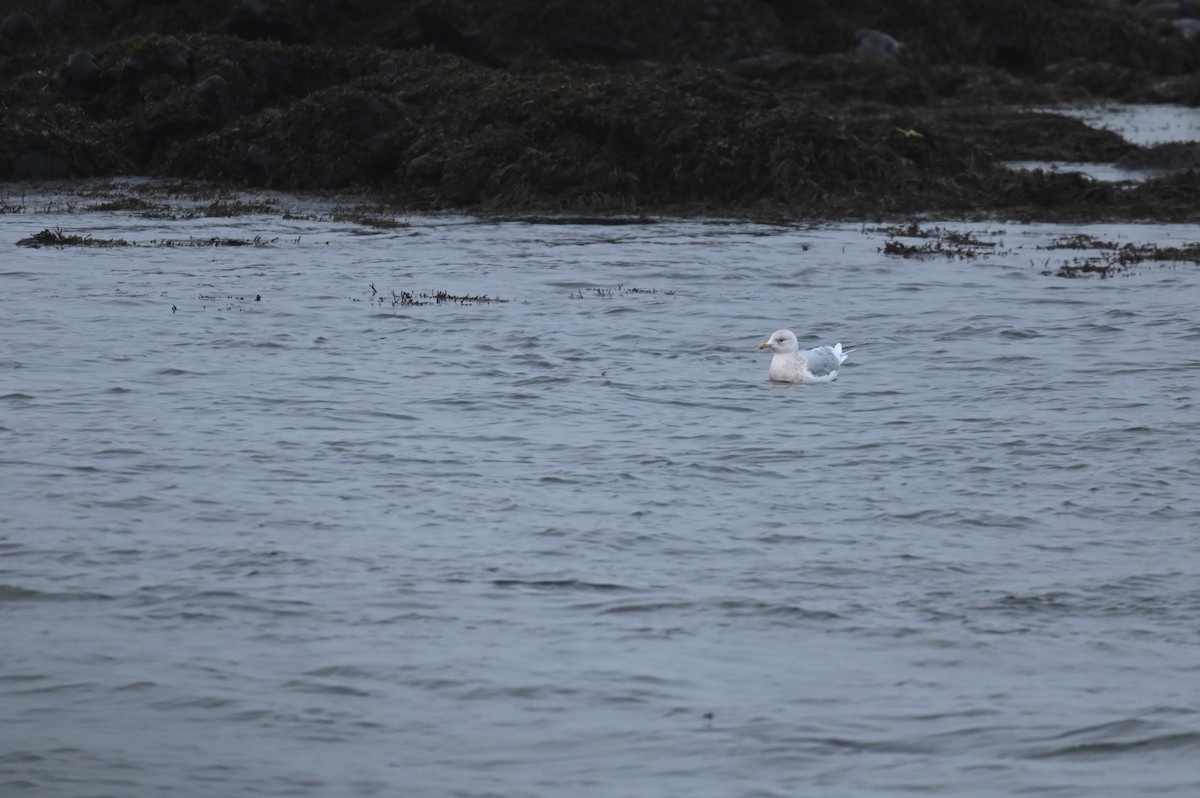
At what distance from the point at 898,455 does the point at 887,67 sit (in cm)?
3474

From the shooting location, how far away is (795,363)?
14.5 meters

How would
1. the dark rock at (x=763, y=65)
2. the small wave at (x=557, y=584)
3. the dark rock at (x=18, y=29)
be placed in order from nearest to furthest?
the small wave at (x=557, y=584)
the dark rock at (x=18, y=29)
the dark rock at (x=763, y=65)

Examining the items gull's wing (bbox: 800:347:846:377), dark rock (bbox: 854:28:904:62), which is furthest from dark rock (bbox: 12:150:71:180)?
dark rock (bbox: 854:28:904:62)

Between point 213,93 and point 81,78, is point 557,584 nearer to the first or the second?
point 213,93

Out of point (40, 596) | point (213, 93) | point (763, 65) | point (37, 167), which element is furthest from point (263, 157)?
point (40, 596)

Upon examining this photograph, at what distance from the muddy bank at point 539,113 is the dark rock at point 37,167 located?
0.14ft

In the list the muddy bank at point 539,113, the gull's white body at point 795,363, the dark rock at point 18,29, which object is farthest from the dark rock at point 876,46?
the gull's white body at point 795,363

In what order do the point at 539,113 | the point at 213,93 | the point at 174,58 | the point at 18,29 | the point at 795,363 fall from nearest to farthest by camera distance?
the point at 795,363 < the point at 539,113 < the point at 213,93 < the point at 174,58 < the point at 18,29

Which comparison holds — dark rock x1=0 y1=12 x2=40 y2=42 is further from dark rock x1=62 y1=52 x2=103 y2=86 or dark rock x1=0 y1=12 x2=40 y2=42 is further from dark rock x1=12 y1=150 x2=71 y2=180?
dark rock x1=12 y1=150 x2=71 y2=180

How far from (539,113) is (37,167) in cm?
998

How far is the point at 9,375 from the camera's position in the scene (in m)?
14.1

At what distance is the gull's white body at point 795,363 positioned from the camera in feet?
47.4

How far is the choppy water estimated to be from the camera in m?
6.82

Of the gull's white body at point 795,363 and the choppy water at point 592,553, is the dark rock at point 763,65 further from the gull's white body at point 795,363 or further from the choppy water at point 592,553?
the gull's white body at point 795,363
